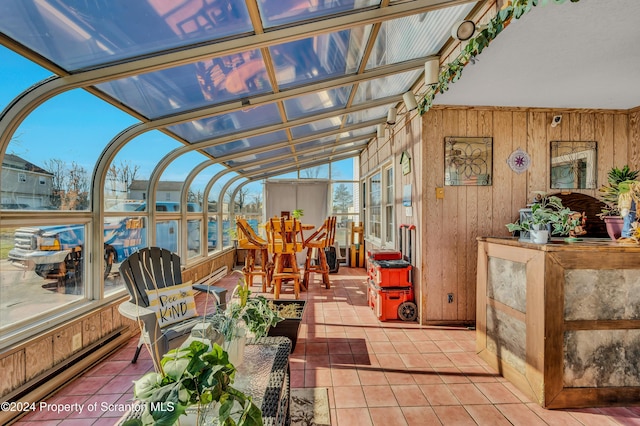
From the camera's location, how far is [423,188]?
11.5 feet

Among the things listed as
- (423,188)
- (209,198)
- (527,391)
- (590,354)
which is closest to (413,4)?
(423,188)

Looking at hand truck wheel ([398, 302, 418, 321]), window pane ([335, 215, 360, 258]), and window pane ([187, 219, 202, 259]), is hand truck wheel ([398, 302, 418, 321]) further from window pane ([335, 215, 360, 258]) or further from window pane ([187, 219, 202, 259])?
window pane ([335, 215, 360, 258])

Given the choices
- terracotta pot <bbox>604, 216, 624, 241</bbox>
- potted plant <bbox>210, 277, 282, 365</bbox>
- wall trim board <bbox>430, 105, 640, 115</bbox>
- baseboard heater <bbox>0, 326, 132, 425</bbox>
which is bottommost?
baseboard heater <bbox>0, 326, 132, 425</bbox>

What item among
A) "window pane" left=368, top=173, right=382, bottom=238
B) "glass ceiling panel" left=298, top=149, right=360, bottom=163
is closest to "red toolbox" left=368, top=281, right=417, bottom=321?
"window pane" left=368, top=173, right=382, bottom=238

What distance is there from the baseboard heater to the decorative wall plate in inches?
180

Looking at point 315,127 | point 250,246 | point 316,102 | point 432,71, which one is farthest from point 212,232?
point 432,71

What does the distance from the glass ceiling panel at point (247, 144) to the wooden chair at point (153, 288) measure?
1954 mm

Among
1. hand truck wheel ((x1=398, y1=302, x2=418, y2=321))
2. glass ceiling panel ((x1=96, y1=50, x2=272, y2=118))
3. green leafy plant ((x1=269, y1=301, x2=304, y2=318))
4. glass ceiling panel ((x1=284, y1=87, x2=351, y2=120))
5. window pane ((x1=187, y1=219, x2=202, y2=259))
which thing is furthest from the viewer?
window pane ((x1=187, y1=219, x2=202, y2=259))

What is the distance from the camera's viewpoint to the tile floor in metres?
1.94

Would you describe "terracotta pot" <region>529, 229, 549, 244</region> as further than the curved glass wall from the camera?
Yes

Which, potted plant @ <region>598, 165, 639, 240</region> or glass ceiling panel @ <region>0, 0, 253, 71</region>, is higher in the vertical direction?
glass ceiling panel @ <region>0, 0, 253, 71</region>

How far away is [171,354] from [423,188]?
3.14 meters

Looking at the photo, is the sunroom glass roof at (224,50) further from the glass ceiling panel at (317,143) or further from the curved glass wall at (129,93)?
the glass ceiling panel at (317,143)

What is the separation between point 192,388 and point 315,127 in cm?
426
